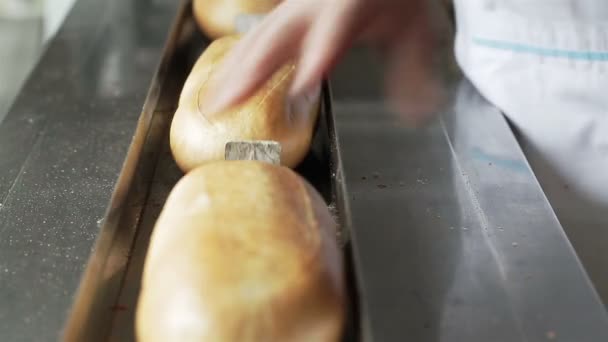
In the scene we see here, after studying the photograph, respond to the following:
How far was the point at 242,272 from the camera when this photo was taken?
488 millimetres

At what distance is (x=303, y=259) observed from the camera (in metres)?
0.51

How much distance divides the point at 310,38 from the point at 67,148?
15.2 inches

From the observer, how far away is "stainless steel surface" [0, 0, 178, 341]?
61cm

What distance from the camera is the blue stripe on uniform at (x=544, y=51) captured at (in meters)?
0.93

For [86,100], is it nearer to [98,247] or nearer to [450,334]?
[98,247]

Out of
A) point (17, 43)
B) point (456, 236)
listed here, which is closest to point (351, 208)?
point (456, 236)

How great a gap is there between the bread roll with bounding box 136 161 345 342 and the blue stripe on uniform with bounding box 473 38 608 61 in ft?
1.77

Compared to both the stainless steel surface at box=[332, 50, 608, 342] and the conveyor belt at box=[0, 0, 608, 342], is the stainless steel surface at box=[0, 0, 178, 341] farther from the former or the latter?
the stainless steel surface at box=[332, 50, 608, 342]

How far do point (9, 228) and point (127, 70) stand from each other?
41cm

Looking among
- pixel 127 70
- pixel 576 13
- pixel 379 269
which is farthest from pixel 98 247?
pixel 576 13

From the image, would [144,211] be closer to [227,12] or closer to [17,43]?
[227,12]

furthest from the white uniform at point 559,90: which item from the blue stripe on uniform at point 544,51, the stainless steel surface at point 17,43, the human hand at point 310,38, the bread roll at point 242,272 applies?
the stainless steel surface at point 17,43

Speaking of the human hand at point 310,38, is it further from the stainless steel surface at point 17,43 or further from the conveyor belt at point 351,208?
the stainless steel surface at point 17,43

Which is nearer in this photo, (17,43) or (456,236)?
(456,236)
